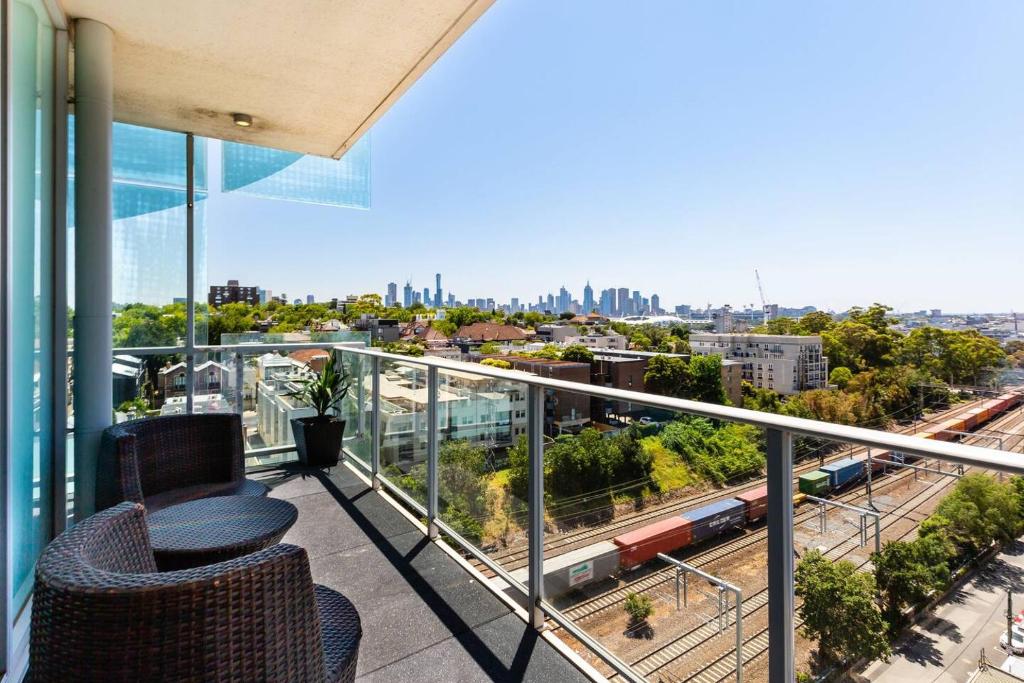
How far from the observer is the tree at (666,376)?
25547mm

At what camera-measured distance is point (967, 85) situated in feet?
146

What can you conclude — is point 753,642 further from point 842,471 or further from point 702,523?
point 842,471

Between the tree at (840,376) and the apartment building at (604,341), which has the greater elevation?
the apartment building at (604,341)

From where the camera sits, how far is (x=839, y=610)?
1.23 m

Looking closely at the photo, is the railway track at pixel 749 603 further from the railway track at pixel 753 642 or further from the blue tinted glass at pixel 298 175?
the blue tinted glass at pixel 298 175

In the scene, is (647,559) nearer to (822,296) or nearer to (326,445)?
Answer: (326,445)

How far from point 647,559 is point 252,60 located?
11.2 feet

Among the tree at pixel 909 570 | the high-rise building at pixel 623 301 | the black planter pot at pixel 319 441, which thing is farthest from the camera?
the high-rise building at pixel 623 301

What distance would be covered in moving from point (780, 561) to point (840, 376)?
109 ft

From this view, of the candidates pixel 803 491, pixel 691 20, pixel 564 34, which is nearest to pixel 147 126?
pixel 803 491

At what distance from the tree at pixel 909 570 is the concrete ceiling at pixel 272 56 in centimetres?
268

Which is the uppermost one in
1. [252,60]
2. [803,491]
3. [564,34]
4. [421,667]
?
[564,34]

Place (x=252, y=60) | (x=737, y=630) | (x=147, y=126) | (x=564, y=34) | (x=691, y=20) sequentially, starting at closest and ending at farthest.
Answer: (x=737, y=630) → (x=252, y=60) → (x=147, y=126) → (x=564, y=34) → (x=691, y=20)

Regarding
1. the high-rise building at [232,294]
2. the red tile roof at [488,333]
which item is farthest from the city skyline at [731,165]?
the high-rise building at [232,294]
